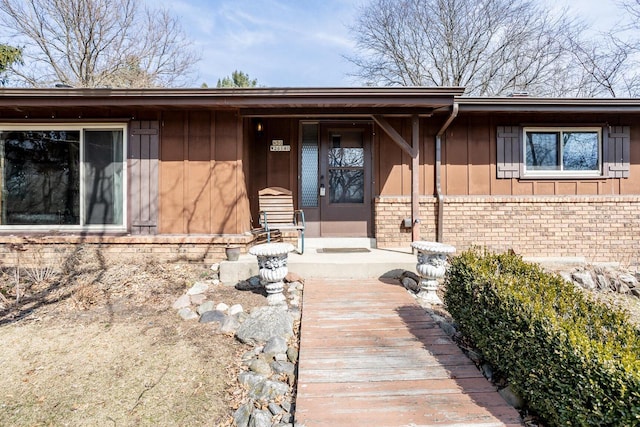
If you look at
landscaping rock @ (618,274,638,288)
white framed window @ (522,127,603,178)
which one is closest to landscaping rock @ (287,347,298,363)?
white framed window @ (522,127,603,178)

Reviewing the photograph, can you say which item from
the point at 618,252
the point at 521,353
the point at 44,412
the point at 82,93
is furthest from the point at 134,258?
the point at 618,252

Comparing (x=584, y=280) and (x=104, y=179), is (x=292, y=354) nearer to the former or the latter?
(x=104, y=179)

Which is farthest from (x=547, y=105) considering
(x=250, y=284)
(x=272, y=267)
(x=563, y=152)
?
(x=250, y=284)

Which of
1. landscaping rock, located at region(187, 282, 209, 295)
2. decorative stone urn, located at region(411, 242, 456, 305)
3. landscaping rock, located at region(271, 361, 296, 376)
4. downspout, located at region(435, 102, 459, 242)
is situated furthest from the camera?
downspout, located at region(435, 102, 459, 242)

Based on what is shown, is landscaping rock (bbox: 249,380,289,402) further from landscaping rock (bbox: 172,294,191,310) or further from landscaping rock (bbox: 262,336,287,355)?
landscaping rock (bbox: 172,294,191,310)

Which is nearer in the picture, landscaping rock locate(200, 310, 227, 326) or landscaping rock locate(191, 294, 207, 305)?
landscaping rock locate(200, 310, 227, 326)

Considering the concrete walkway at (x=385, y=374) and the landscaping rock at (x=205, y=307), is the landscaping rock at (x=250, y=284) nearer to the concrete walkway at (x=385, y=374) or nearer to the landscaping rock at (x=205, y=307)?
the landscaping rock at (x=205, y=307)

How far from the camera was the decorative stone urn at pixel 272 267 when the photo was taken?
3572mm

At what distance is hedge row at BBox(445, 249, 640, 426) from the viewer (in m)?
1.48

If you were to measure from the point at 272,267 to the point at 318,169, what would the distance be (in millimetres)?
2699

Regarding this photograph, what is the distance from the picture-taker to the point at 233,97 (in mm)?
4387

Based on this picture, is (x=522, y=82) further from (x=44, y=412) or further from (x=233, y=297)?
(x=44, y=412)

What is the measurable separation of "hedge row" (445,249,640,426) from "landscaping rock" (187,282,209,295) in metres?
2.95

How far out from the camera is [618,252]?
5.46m
